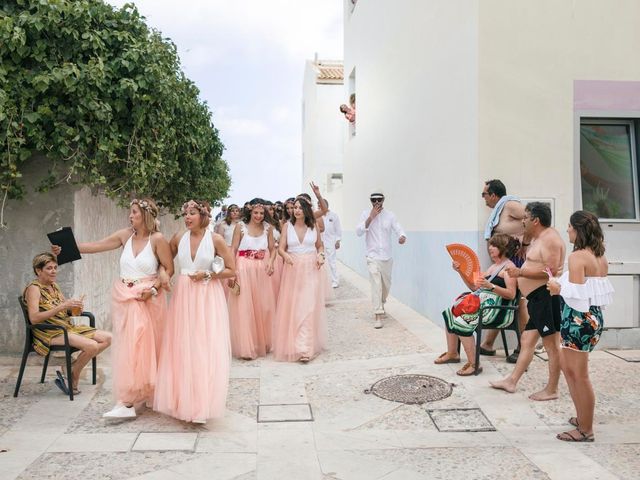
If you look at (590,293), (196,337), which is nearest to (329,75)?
(196,337)

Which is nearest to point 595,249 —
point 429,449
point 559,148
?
point 429,449

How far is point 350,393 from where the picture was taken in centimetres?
607

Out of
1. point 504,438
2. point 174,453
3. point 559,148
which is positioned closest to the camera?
point 174,453

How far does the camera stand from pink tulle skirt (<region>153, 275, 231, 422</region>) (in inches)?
198

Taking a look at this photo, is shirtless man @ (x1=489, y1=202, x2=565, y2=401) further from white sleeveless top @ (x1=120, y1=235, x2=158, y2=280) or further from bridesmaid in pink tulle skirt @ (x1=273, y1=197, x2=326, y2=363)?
white sleeveless top @ (x1=120, y1=235, x2=158, y2=280)

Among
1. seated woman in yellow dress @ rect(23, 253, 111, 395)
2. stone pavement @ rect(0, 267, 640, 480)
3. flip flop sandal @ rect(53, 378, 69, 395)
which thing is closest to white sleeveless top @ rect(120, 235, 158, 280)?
seated woman in yellow dress @ rect(23, 253, 111, 395)

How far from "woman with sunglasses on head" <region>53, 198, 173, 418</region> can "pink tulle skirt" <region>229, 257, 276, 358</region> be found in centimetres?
213

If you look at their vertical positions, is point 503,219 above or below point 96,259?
above

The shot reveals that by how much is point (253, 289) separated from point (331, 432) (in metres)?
3.09

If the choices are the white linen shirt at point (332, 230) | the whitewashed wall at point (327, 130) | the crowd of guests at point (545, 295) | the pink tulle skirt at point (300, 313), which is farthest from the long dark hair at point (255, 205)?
the whitewashed wall at point (327, 130)

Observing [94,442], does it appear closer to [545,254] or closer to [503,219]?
[545,254]

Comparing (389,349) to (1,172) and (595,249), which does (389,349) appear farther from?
(1,172)

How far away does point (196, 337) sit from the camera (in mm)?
5141

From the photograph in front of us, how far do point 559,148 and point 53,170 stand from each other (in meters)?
5.79
